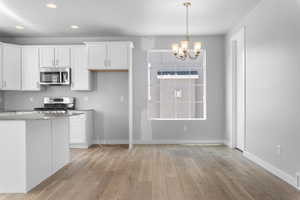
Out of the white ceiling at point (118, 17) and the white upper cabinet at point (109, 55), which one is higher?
the white ceiling at point (118, 17)

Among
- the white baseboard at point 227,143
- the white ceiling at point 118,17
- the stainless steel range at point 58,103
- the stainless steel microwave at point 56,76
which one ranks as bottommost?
the white baseboard at point 227,143

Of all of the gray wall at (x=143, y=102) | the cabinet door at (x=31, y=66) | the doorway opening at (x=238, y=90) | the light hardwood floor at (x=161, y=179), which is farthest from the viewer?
the gray wall at (x=143, y=102)

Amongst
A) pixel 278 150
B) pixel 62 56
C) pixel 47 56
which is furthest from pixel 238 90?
pixel 47 56

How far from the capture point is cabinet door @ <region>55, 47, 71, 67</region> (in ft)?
17.8

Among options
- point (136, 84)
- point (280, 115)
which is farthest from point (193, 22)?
point (280, 115)

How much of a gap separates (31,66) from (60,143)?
277 cm

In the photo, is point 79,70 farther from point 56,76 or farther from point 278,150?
point 278,150

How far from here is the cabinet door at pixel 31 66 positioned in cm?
546

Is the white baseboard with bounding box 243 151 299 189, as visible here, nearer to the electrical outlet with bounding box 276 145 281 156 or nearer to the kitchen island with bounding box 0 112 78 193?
the electrical outlet with bounding box 276 145 281 156

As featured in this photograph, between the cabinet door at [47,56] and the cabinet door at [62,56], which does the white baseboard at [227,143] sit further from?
the cabinet door at [47,56]

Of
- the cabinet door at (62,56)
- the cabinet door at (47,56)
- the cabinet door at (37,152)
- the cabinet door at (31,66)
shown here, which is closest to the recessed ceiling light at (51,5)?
the cabinet door at (62,56)

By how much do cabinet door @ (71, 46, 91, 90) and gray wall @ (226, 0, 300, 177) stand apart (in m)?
3.54

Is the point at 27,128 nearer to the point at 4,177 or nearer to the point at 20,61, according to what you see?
the point at 4,177

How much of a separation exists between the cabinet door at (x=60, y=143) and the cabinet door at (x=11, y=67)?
2430mm
